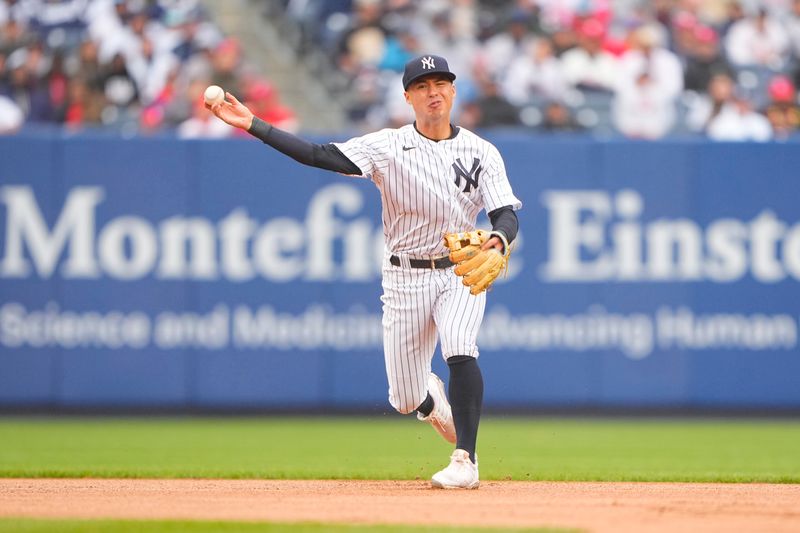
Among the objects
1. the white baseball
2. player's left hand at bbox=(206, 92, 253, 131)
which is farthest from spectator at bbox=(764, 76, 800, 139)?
the white baseball

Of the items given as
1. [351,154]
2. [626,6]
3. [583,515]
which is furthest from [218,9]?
[583,515]

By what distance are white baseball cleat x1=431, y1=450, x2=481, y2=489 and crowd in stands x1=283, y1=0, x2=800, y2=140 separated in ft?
22.0

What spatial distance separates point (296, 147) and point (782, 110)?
8.37 meters

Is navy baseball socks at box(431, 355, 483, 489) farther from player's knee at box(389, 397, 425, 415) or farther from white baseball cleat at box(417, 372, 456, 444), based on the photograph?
white baseball cleat at box(417, 372, 456, 444)

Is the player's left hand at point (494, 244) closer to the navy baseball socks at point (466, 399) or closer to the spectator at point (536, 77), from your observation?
the navy baseball socks at point (466, 399)

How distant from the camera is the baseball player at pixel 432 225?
6.56m

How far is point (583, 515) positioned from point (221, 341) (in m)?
6.71

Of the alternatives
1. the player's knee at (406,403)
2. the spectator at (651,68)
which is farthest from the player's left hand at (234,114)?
the spectator at (651,68)

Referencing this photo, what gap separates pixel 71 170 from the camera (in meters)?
12.0

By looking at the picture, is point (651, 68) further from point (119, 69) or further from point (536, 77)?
point (119, 69)

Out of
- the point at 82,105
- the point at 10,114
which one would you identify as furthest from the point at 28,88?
the point at 82,105

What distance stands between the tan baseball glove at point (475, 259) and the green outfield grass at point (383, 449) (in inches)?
61.7

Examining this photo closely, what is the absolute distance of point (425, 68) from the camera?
6.61 m

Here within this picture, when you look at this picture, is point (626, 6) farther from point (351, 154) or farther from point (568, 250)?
point (351, 154)
